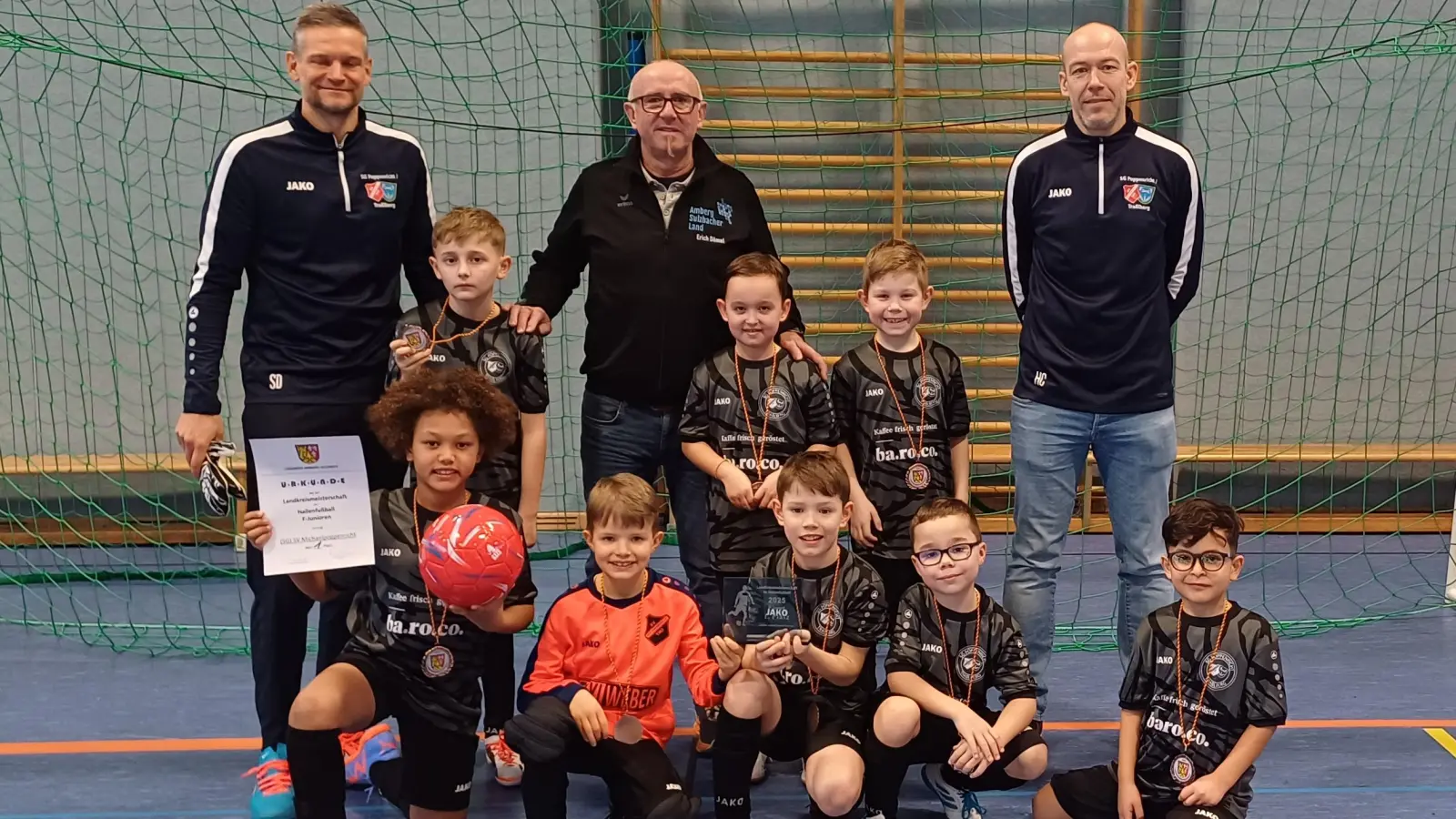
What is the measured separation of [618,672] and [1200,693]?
4.15ft

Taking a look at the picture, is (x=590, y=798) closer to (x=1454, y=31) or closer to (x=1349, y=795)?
(x=1349, y=795)

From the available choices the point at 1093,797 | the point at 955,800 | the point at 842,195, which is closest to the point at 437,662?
the point at 955,800

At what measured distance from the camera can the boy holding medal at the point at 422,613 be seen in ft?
8.20

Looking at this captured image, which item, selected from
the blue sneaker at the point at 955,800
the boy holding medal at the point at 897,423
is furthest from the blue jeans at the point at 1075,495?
the blue sneaker at the point at 955,800

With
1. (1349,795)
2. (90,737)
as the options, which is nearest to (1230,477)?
(1349,795)

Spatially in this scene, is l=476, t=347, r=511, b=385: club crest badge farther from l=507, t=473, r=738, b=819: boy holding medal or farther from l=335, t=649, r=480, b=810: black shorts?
l=335, t=649, r=480, b=810: black shorts

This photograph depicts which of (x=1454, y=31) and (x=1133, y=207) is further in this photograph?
(x=1454, y=31)

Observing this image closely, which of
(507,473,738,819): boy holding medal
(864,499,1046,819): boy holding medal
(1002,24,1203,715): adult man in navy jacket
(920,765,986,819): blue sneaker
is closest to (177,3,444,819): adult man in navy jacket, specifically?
(507,473,738,819): boy holding medal

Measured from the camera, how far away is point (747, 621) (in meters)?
2.36

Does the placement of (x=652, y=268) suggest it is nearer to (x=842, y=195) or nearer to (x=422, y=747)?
(x=422, y=747)

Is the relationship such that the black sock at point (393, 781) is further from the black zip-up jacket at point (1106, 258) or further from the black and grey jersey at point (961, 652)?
the black zip-up jacket at point (1106, 258)

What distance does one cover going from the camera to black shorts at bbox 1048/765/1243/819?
2.49 meters

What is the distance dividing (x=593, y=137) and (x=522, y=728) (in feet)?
11.0

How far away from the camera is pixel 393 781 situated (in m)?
2.57
